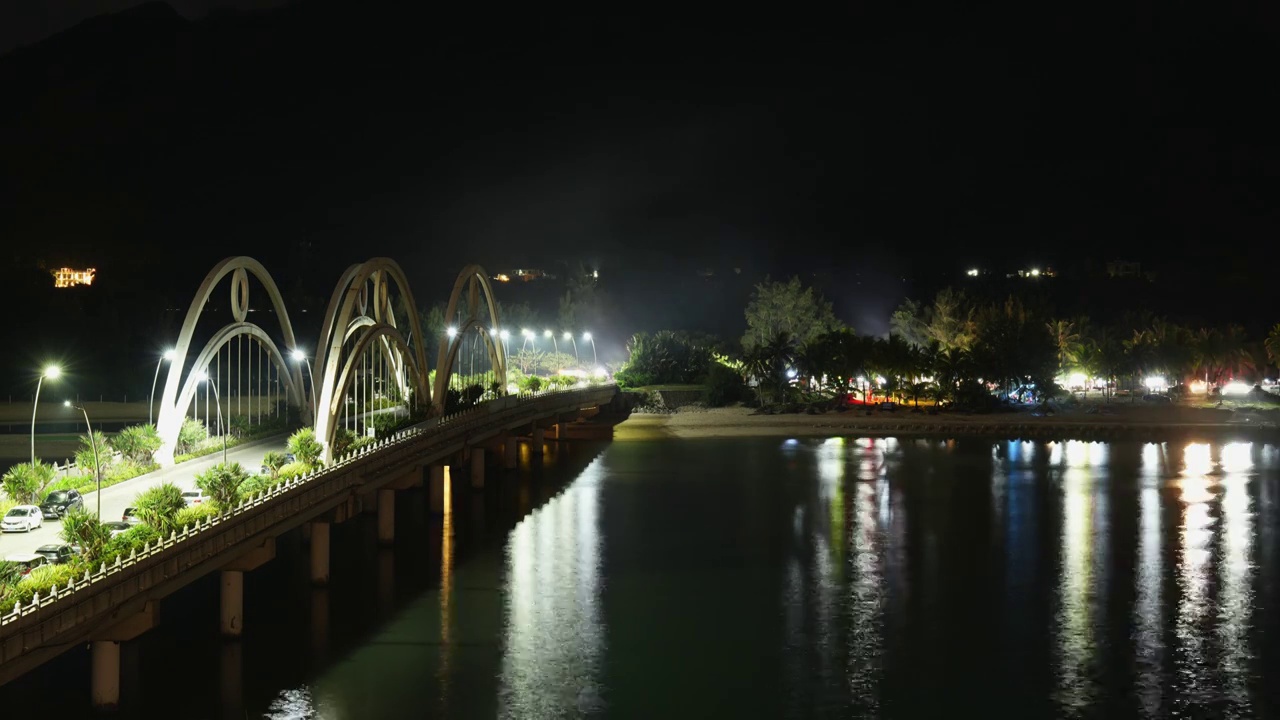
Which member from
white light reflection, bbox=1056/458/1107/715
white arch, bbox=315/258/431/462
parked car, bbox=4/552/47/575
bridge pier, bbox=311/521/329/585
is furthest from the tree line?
parked car, bbox=4/552/47/575

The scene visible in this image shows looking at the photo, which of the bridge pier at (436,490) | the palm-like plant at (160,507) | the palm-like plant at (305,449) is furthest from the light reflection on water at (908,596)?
the palm-like plant at (305,449)

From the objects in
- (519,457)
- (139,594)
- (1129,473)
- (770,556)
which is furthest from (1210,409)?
(139,594)

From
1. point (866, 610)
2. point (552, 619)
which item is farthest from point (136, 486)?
point (866, 610)

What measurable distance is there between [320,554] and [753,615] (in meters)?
15.1

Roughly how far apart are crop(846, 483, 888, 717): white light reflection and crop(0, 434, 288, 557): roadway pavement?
65.0 feet

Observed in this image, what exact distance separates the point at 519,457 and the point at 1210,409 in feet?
216

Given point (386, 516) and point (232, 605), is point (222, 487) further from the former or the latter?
point (386, 516)

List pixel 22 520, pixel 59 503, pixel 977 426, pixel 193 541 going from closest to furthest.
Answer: pixel 193 541
pixel 22 520
pixel 59 503
pixel 977 426

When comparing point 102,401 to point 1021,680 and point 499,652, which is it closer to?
point 499,652

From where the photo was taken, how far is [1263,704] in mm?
32031

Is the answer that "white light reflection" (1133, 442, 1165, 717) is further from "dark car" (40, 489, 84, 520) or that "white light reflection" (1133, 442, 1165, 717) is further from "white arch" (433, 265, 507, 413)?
"white arch" (433, 265, 507, 413)

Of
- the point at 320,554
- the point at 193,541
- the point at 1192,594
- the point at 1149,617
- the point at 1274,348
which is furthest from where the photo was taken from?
the point at 1274,348

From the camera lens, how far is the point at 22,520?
110ft

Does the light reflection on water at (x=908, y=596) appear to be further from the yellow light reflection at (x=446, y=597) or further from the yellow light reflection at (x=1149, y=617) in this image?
the yellow light reflection at (x=446, y=597)
